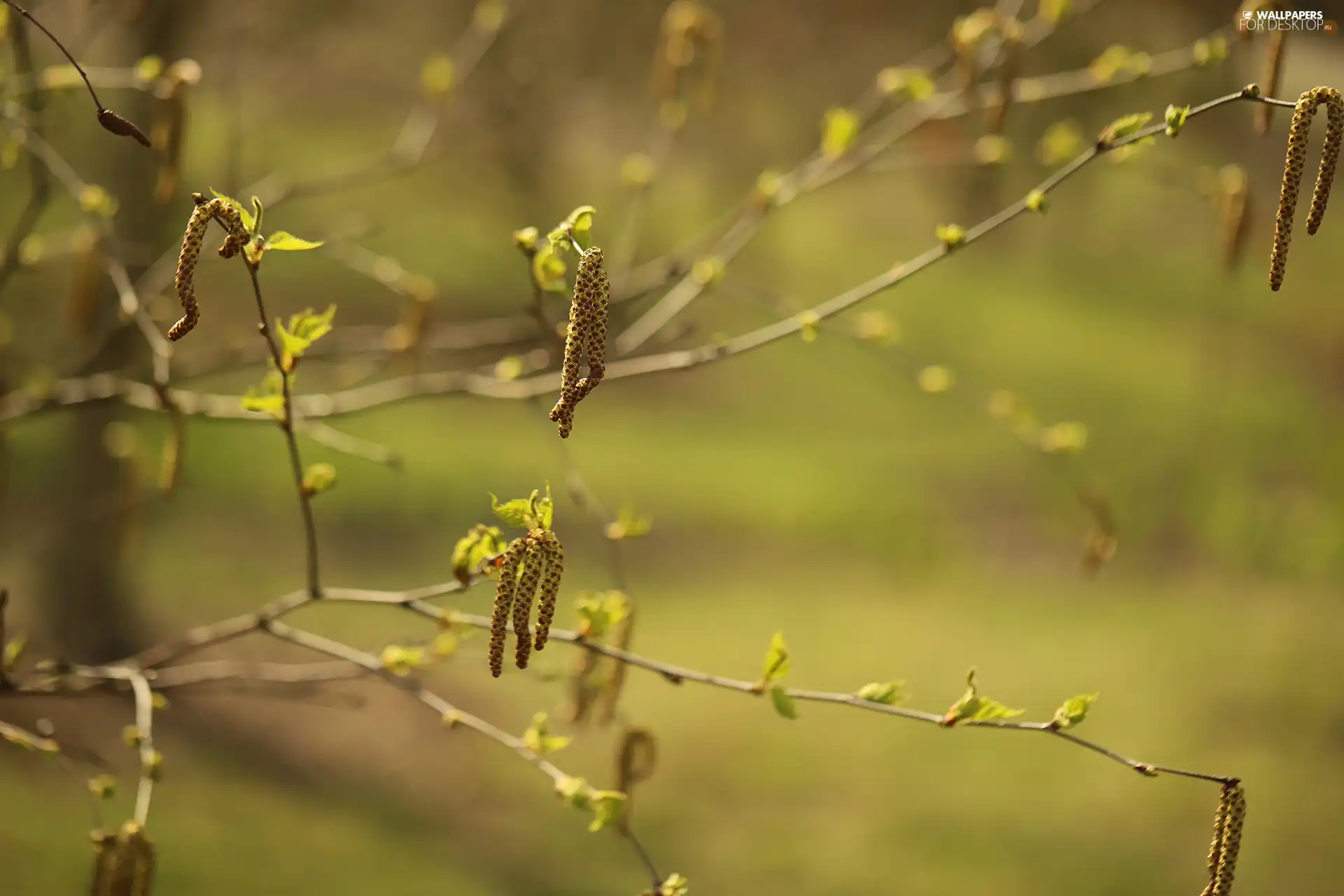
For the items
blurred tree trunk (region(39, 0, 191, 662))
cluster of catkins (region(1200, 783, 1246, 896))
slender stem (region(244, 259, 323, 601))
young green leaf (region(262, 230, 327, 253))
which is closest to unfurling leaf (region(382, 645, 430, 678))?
slender stem (region(244, 259, 323, 601))

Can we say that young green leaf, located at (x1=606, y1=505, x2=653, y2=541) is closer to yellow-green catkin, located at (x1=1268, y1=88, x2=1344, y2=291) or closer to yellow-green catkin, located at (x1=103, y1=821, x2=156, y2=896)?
yellow-green catkin, located at (x1=103, y1=821, x2=156, y2=896)

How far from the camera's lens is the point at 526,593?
851 mm

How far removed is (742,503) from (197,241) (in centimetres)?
408

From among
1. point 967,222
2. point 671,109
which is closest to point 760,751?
point 967,222

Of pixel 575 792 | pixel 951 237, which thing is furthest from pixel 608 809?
pixel 951 237

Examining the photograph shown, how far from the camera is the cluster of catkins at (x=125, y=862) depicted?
1.06 m

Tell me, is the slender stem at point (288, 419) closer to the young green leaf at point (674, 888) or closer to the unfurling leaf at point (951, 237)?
the young green leaf at point (674, 888)

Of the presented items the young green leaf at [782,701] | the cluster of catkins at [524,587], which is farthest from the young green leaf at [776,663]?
the cluster of catkins at [524,587]

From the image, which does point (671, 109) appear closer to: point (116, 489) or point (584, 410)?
point (116, 489)

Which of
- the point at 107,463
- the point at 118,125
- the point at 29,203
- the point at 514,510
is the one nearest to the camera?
the point at 118,125

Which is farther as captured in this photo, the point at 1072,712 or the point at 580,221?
the point at 1072,712

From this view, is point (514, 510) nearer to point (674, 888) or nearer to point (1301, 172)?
point (674, 888)

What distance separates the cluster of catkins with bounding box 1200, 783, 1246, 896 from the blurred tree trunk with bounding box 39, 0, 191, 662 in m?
2.34

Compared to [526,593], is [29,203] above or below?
above
